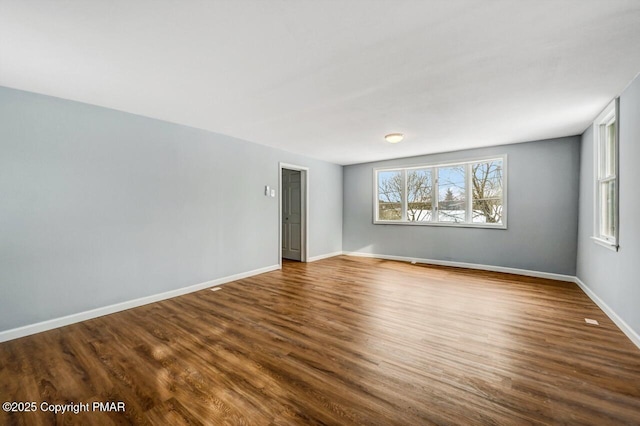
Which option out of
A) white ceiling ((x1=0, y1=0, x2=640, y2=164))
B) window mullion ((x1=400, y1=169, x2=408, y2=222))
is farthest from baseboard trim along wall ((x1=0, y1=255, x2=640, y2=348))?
white ceiling ((x1=0, y1=0, x2=640, y2=164))

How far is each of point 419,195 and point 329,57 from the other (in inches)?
182

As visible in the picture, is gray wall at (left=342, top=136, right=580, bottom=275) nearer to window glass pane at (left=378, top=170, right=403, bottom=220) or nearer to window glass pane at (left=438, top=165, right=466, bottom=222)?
window glass pane at (left=438, top=165, right=466, bottom=222)

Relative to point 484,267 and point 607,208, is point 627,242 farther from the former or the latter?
point 484,267

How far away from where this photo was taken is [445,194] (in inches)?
228

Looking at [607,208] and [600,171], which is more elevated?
[600,171]

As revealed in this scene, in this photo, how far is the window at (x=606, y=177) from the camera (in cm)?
302

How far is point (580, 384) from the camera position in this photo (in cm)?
185

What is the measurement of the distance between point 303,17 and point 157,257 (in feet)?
11.0

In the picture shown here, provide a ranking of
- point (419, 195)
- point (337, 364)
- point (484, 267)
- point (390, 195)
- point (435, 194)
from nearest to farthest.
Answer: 1. point (337, 364)
2. point (484, 267)
3. point (435, 194)
4. point (419, 195)
5. point (390, 195)

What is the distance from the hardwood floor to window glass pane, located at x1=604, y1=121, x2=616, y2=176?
169 cm

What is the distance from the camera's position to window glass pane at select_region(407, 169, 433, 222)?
19.7ft

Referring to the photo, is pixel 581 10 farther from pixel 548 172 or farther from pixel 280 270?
pixel 280 270

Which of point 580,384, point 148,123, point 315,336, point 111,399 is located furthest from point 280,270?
point 580,384

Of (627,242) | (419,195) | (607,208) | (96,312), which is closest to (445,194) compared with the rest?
(419,195)
